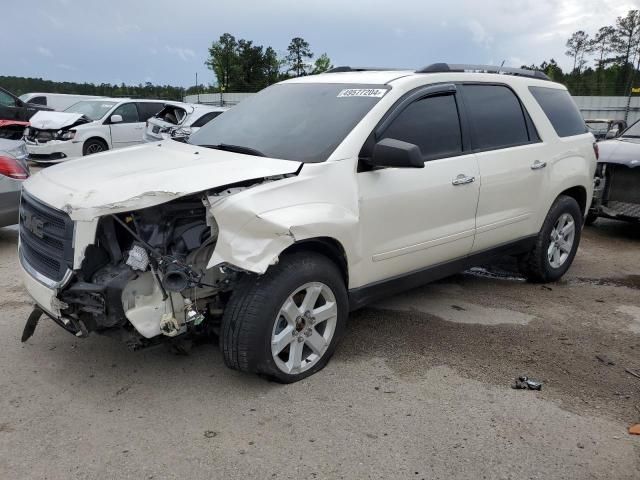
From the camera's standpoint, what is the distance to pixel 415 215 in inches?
155

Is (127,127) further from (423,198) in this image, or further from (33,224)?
(423,198)

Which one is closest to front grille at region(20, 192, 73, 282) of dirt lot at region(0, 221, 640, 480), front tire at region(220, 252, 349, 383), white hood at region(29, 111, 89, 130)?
dirt lot at region(0, 221, 640, 480)

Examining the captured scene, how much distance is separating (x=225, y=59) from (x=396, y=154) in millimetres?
37113

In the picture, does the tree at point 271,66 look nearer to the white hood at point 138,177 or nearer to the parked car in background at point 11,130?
the parked car in background at point 11,130

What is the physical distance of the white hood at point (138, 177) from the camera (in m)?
2.98

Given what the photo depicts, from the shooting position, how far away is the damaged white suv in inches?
121

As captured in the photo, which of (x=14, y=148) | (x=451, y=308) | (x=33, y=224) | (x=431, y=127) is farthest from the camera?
(x=14, y=148)

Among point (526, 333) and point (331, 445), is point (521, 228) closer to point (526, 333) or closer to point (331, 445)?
point (526, 333)

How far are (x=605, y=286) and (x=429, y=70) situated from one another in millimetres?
2980

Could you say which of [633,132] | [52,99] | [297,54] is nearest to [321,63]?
[297,54]

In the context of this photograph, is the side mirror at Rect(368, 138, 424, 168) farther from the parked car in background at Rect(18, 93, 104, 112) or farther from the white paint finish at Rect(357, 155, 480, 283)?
the parked car in background at Rect(18, 93, 104, 112)

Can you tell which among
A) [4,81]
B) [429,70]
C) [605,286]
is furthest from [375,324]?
[4,81]

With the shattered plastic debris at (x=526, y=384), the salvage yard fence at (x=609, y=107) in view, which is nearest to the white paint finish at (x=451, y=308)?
the shattered plastic debris at (x=526, y=384)

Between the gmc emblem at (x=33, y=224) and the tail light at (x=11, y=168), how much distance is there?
2.85 metres
